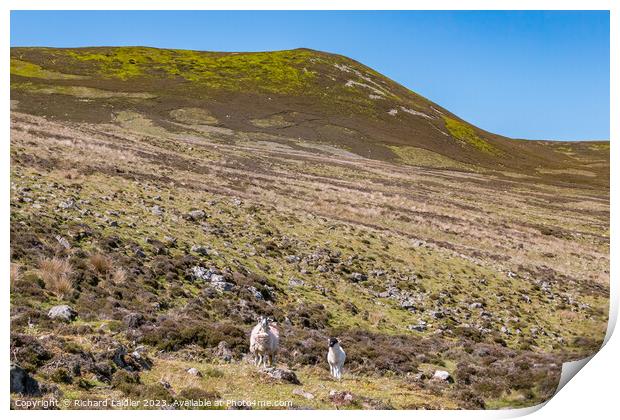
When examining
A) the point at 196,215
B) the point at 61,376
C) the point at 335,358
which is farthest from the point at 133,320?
the point at 196,215

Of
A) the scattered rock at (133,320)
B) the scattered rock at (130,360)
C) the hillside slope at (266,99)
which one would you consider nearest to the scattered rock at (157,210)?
the scattered rock at (133,320)

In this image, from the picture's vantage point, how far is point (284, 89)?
117062 mm

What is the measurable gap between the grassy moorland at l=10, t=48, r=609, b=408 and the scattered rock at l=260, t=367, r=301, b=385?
0.15 meters

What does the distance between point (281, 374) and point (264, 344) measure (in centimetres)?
102

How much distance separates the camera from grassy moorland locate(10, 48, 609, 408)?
1118 centimetres

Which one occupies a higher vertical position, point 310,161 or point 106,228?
point 310,161

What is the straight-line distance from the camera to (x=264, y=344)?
39.4 ft

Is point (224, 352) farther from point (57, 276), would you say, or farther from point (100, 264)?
point (100, 264)

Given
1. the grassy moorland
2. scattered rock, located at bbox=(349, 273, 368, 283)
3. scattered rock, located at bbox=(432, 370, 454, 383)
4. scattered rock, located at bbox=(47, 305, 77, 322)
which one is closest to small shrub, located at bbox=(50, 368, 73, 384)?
the grassy moorland

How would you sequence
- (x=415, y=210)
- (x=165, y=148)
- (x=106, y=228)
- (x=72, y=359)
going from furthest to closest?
(x=165, y=148)
(x=415, y=210)
(x=106, y=228)
(x=72, y=359)

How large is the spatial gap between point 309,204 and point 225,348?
25.9 metres

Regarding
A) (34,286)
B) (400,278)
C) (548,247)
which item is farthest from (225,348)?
(548,247)

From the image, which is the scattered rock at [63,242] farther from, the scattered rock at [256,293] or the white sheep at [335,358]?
the white sheep at [335,358]
